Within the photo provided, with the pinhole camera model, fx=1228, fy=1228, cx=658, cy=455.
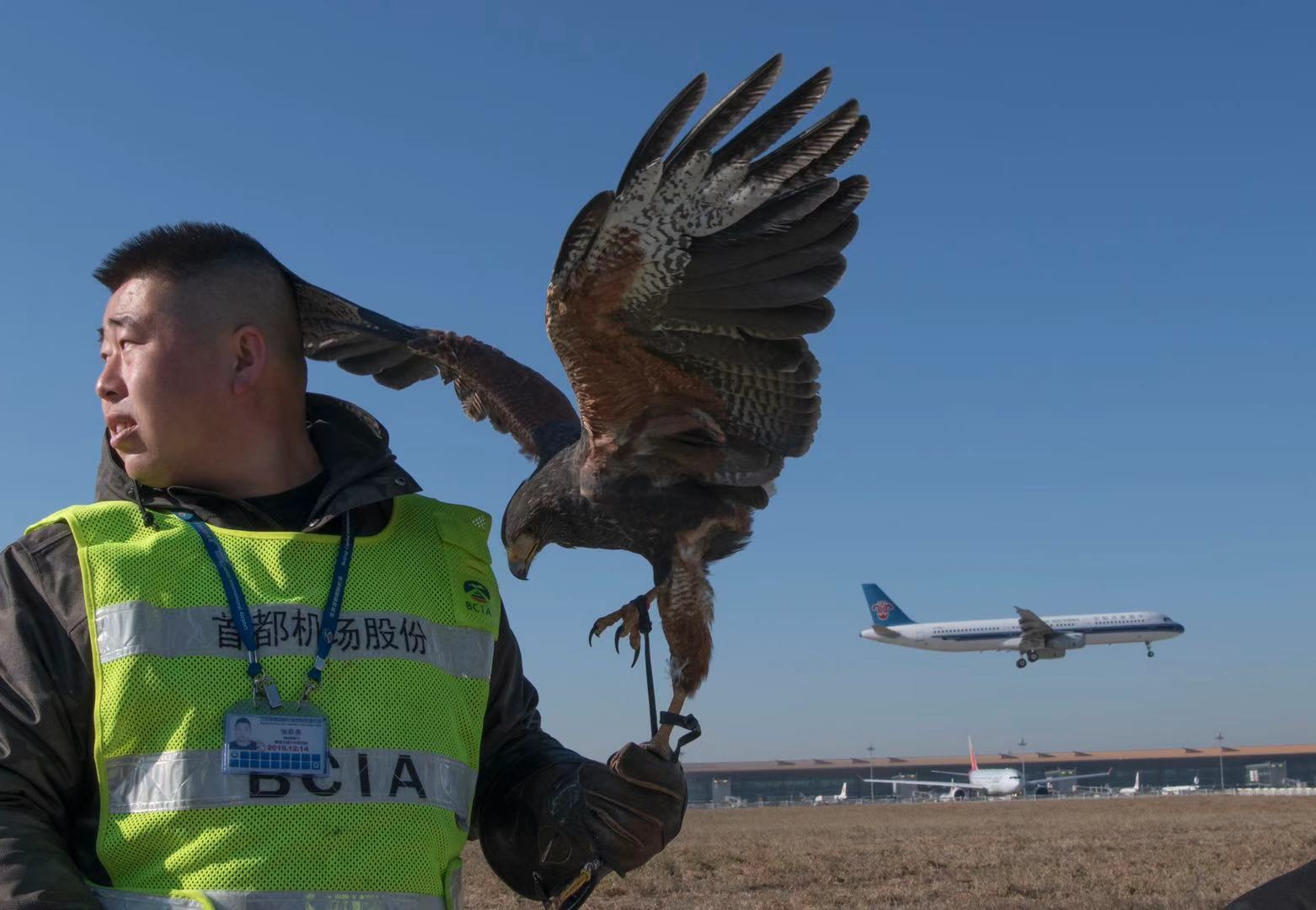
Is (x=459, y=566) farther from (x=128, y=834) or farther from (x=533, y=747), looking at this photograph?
(x=128, y=834)

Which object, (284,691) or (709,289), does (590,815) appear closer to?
(284,691)

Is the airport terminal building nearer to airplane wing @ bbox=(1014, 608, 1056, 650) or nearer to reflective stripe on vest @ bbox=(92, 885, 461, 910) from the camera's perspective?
airplane wing @ bbox=(1014, 608, 1056, 650)

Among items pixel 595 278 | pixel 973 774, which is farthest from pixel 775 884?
pixel 973 774

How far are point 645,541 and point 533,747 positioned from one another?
3.95 feet

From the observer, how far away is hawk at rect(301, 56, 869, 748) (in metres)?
3.11

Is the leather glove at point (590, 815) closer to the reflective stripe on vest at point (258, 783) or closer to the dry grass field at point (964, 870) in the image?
the reflective stripe on vest at point (258, 783)

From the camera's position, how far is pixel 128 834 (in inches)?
74.7

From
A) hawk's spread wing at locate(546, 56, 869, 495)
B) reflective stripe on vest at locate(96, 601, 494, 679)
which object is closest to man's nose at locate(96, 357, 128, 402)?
reflective stripe on vest at locate(96, 601, 494, 679)

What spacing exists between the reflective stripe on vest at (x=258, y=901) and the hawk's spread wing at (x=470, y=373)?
Answer: 207 centimetres

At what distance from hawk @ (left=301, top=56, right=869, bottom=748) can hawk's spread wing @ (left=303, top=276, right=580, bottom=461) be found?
26 mm

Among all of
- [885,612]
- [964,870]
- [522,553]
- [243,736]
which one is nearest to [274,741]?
[243,736]

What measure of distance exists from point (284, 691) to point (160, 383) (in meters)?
0.60

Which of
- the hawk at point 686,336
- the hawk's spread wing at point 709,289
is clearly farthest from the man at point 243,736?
the hawk's spread wing at point 709,289

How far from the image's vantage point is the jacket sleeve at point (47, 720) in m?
1.81
